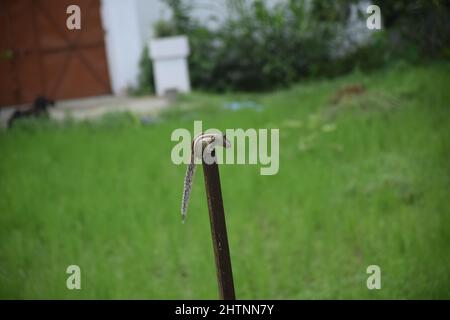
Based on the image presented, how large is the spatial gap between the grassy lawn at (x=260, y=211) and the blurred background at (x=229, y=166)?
1 cm

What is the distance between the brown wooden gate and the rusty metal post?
27.8 ft

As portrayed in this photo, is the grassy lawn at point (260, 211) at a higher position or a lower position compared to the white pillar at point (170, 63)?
lower

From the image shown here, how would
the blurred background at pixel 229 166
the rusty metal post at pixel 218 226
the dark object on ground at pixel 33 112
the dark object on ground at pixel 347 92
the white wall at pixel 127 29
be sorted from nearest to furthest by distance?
1. the rusty metal post at pixel 218 226
2. the blurred background at pixel 229 166
3. the dark object on ground at pixel 347 92
4. the dark object on ground at pixel 33 112
5. the white wall at pixel 127 29

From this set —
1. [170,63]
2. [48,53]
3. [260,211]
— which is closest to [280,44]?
[170,63]

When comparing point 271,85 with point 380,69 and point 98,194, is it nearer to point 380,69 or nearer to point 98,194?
point 380,69

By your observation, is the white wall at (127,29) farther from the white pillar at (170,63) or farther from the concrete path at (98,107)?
the white pillar at (170,63)

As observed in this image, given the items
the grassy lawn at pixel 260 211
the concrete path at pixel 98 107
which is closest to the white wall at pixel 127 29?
the concrete path at pixel 98 107

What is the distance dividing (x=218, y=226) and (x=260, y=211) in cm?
274

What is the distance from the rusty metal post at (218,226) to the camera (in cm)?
126

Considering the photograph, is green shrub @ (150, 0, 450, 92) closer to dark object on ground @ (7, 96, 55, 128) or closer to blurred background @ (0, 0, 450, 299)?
blurred background @ (0, 0, 450, 299)

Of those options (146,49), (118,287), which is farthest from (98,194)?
(146,49)

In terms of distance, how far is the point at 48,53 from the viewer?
9523 millimetres

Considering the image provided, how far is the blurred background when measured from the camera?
10.5 ft

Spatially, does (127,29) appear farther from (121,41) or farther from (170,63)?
(170,63)
